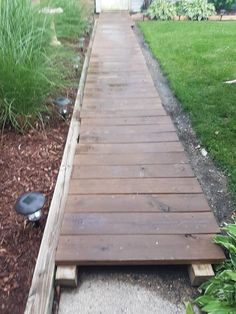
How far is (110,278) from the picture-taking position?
5.10 feet

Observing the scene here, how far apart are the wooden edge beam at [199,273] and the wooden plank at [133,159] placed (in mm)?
936

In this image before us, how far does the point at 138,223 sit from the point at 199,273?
0.42m

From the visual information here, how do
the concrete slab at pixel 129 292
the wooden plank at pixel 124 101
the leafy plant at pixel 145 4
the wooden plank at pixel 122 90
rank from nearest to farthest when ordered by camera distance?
the concrete slab at pixel 129 292, the wooden plank at pixel 124 101, the wooden plank at pixel 122 90, the leafy plant at pixel 145 4

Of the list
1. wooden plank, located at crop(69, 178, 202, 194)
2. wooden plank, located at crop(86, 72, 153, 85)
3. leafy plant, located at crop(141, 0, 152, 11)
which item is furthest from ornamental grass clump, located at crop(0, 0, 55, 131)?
leafy plant, located at crop(141, 0, 152, 11)

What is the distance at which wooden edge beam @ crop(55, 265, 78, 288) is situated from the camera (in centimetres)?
148

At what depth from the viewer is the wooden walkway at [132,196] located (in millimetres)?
1585

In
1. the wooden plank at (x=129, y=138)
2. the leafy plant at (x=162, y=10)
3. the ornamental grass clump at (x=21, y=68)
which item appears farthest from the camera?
the leafy plant at (x=162, y=10)

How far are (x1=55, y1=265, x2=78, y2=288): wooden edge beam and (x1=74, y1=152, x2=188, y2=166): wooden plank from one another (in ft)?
3.11

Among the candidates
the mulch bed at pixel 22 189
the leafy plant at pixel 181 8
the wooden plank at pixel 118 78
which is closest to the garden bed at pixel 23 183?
the mulch bed at pixel 22 189

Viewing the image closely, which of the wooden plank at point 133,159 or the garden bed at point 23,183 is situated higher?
the wooden plank at point 133,159

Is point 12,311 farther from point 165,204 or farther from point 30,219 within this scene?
point 165,204

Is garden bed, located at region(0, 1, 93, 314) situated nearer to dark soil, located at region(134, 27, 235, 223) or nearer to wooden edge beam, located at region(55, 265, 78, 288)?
wooden edge beam, located at region(55, 265, 78, 288)

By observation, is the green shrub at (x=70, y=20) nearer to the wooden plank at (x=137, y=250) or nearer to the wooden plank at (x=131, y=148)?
the wooden plank at (x=131, y=148)

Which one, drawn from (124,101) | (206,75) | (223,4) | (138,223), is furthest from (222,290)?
(223,4)
